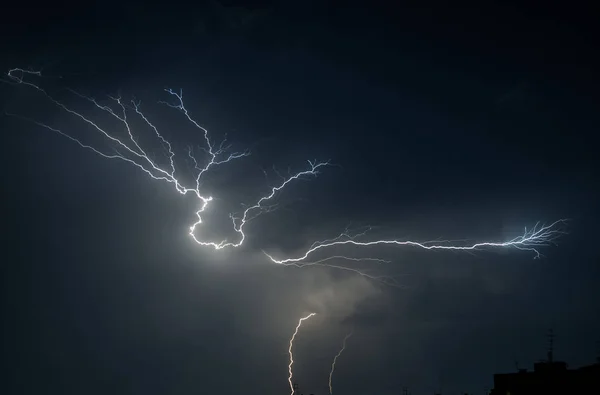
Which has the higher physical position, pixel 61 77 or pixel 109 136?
pixel 61 77

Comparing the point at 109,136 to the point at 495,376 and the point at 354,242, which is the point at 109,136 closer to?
the point at 354,242

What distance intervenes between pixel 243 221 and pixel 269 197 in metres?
2.93

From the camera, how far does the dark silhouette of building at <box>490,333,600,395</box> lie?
2438cm

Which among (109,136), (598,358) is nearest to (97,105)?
(109,136)

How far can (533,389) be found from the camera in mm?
26422

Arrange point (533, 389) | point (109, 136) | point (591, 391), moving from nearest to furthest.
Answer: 1. point (591, 391)
2. point (533, 389)
3. point (109, 136)

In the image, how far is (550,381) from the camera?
85.5ft

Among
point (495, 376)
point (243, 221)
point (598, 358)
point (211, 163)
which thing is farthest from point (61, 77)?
point (598, 358)

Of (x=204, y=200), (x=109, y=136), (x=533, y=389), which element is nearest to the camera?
(x=533, y=389)

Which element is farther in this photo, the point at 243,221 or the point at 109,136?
the point at 109,136

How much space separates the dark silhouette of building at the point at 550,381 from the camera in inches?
960

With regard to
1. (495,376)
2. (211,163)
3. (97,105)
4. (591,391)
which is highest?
(97,105)

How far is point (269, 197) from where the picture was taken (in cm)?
3123

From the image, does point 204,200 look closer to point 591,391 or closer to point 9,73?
point 9,73
